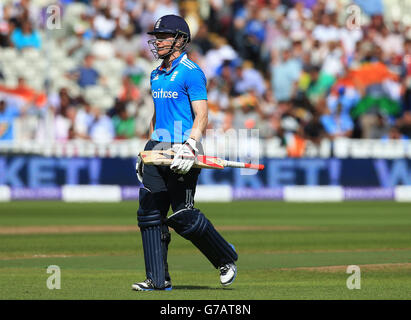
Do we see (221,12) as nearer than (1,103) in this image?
No

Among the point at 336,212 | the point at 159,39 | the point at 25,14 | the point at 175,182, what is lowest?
the point at 336,212

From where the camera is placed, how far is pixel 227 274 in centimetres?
783

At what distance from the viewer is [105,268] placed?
964 centimetres

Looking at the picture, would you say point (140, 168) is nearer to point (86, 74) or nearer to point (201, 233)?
point (201, 233)

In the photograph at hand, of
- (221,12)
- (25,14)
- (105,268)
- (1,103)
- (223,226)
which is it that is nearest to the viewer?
(105,268)

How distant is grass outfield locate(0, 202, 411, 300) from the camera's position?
7809 millimetres

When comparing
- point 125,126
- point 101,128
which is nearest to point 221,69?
point 125,126

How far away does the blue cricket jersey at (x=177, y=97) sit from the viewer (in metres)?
7.61

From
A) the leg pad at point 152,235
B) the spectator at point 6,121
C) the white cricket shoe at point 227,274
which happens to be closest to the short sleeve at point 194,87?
the leg pad at point 152,235

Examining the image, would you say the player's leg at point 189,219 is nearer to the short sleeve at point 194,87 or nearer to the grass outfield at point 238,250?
the grass outfield at point 238,250

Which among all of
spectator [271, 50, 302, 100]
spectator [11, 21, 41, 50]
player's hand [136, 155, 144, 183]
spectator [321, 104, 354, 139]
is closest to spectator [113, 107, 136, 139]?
spectator [11, 21, 41, 50]

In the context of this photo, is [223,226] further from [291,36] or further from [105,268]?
[291,36]

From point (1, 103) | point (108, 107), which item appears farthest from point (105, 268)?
point (108, 107)

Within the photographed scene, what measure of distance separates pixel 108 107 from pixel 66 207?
3542mm
